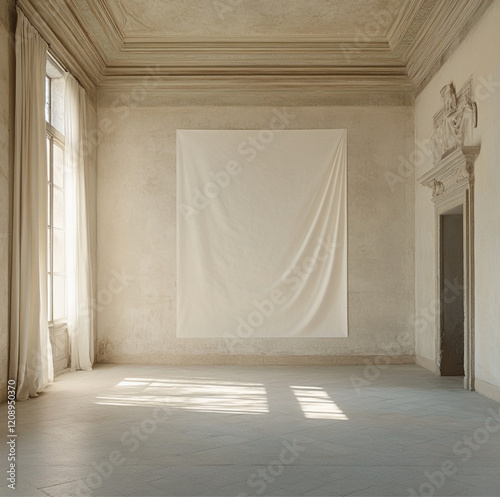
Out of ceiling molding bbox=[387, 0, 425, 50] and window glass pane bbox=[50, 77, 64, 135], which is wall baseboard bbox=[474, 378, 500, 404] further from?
window glass pane bbox=[50, 77, 64, 135]

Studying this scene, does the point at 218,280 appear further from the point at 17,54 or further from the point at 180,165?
the point at 17,54

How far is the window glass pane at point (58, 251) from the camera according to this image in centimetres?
1008

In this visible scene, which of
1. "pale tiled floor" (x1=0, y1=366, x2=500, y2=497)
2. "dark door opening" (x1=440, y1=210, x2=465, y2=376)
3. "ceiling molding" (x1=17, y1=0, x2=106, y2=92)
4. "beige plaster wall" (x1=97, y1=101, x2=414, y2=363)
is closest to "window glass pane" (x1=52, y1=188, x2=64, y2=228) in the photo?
"beige plaster wall" (x1=97, y1=101, x2=414, y2=363)

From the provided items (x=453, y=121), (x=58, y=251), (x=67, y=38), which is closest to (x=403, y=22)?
(x=453, y=121)

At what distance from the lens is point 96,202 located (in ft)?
38.4

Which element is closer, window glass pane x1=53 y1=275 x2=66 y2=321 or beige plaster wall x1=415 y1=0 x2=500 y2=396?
beige plaster wall x1=415 y1=0 x2=500 y2=396

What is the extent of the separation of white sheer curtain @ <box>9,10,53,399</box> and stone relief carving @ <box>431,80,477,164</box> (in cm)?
540

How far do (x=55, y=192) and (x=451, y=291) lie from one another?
6.18 m

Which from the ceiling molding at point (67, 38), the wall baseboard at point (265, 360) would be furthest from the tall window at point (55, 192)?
the wall baseboard at point (265, 360)

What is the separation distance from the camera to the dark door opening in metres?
9.89

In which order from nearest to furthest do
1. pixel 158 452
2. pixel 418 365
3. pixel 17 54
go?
pixel 158 452 → pixel 17 54 → pixel 418 365

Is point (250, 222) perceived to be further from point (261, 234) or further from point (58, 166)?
point (58, 166)

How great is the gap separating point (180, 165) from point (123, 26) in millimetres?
2523

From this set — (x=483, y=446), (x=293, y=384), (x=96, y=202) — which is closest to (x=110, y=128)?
(x=96, y=202)
